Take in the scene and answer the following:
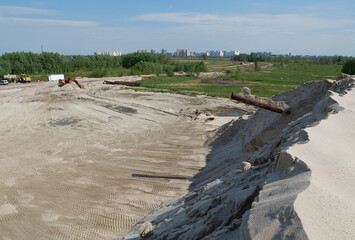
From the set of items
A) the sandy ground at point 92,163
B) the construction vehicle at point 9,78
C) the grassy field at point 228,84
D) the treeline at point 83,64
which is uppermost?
the treeline at point 83,64

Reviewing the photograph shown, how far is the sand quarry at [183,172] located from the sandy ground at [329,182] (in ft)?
0.06

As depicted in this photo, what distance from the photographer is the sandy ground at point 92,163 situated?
779 cm

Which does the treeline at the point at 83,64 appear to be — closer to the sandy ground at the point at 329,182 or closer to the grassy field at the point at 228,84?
the grassy field at the point at 228,84

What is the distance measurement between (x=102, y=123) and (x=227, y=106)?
34.4 ft

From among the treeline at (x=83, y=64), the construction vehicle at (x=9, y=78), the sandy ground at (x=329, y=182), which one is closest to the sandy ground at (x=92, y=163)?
the sandy ground at (x=329, y=182)

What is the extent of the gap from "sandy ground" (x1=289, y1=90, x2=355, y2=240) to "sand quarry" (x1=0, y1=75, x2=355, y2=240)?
0.06ft

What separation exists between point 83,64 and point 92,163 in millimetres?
61923

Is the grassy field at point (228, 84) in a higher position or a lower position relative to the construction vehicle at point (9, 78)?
lower

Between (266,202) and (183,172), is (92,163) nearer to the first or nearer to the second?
(183,172)

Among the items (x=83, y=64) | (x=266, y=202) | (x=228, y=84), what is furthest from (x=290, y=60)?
(x=266, y=202)

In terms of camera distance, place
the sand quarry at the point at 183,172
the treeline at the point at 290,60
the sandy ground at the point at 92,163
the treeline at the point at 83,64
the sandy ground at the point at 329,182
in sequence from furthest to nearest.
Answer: the treeline at the point at 290,60, the treeline at the point at 83,64, the sandy ground at the point at 92,163, the sand quarry at the point at 183,172, the sandy ground at the point at 329,182

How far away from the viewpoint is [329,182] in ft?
13.8

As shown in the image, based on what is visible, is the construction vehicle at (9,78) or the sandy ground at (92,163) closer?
the sandy ground at (92,163)

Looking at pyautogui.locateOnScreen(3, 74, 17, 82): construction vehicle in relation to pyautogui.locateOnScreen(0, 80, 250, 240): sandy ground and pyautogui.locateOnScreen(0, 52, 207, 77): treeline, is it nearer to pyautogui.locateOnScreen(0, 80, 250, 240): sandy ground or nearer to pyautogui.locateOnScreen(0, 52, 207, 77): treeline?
Result: pyautogui.locateOnScreen(0, 52, 207, 77): treeline
